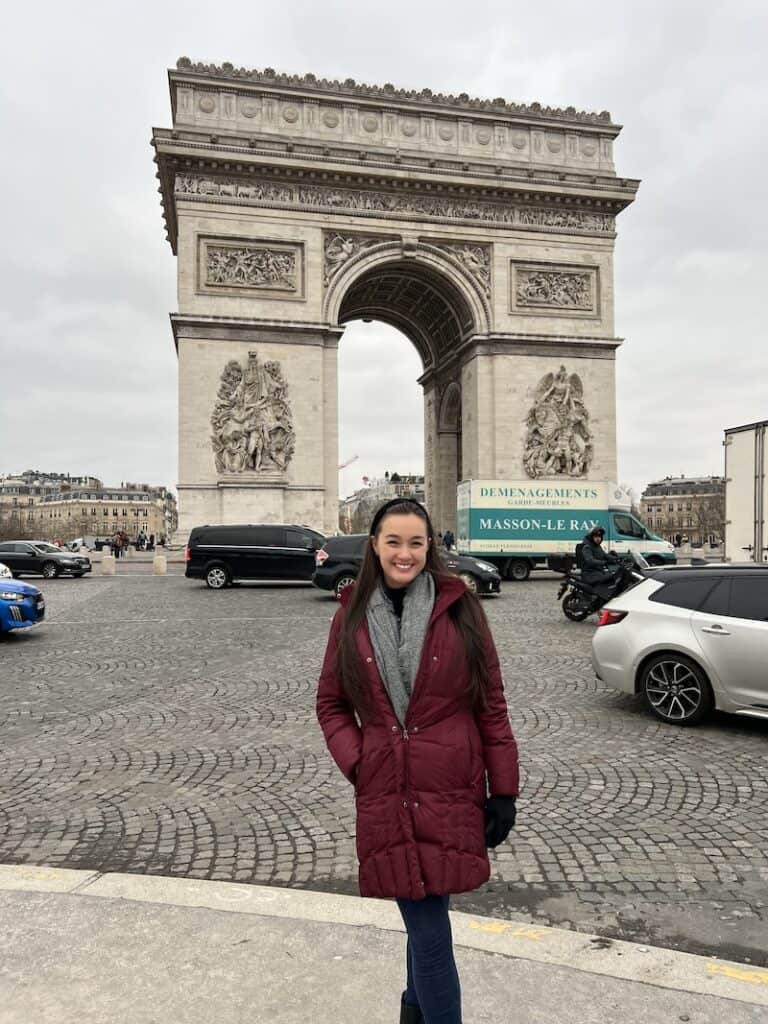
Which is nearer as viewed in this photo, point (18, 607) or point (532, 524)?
point (18, 607)

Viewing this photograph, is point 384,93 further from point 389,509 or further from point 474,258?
point 389,509

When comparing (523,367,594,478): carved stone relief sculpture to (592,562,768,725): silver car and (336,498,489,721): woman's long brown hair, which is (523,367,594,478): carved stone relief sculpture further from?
(336,498,489,721): woman's long brown hair

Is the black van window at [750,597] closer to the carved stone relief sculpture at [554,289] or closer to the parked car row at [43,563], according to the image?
the parked car row at [43,563]

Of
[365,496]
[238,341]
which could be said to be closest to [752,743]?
[238,341]

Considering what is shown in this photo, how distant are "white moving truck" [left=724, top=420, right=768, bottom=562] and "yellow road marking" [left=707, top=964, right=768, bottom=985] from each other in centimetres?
2623

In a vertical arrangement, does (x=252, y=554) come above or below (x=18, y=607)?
above

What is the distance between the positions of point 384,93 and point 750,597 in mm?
27677

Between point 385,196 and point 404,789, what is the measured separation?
29053mm

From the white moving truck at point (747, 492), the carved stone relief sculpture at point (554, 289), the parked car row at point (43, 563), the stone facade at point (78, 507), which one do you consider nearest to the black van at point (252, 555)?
the parked car row at point (43, 563)

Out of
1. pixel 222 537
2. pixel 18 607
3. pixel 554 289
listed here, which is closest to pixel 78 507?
pixel 554 289

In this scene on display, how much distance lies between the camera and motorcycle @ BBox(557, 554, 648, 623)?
1205 cm

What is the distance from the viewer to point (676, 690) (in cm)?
625

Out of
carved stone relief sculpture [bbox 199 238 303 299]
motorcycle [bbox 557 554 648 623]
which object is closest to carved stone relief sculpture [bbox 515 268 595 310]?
carved stone relief sculpture [bbox 199 238 303 299]

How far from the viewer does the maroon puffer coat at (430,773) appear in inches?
80.2
